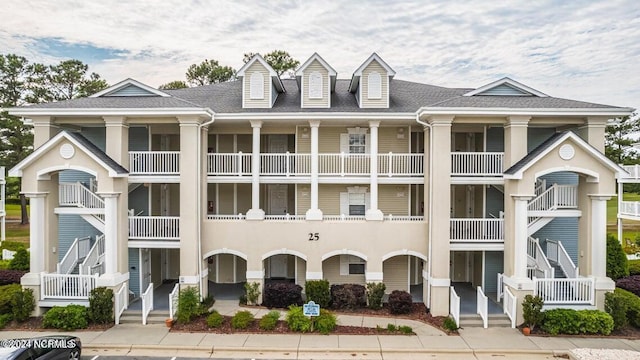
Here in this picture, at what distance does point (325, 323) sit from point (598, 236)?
1103cm

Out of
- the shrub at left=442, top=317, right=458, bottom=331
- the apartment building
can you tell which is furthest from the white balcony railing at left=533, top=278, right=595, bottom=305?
the shrub at left=442, top=317, right=458, bottom=331

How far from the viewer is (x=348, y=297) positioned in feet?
49.8

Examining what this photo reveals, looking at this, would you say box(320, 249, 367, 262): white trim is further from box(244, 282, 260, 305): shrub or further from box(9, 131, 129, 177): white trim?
box(9, 131, 129, 177): white trim

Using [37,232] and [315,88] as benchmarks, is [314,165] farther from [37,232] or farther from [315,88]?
[37,232]

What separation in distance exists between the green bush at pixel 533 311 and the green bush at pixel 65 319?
15917 mm

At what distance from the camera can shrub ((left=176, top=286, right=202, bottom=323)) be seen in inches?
549

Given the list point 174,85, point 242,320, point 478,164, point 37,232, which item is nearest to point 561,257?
point 478,164

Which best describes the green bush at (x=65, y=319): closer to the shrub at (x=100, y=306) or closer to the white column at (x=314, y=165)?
the shrub at (x=100, y=306)

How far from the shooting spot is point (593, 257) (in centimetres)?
1452

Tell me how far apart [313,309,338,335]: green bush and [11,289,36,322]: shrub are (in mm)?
10775

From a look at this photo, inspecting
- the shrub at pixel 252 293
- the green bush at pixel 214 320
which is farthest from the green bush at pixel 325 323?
the green bush at pixel 214 320

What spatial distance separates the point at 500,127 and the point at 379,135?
5.54m

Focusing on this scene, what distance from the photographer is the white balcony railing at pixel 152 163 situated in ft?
52.0

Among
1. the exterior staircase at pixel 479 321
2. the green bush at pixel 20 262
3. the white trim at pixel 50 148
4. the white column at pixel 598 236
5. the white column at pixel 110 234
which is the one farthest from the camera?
the green bush at pixel 20 262
